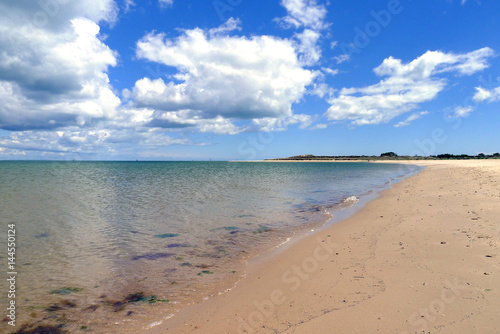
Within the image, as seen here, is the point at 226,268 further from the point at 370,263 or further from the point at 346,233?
the point at 346,233

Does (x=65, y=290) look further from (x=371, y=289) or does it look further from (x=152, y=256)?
Result: (x=371, y=289)

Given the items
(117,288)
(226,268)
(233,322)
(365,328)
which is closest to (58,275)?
(117,288)

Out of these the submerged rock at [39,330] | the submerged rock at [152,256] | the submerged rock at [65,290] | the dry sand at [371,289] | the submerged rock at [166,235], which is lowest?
the submerged rock at [166,235]

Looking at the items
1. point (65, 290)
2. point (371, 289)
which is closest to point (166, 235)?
point (65, 290)

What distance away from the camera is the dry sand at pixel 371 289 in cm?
430

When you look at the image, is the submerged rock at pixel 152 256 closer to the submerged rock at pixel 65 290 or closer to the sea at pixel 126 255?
the sea at pixel 126 255

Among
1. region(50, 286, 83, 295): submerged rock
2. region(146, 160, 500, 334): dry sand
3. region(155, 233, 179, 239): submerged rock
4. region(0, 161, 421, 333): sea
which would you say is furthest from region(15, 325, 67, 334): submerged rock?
region(155, 233, 179, 239): submerged rock

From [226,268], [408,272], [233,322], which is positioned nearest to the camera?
[233,322]

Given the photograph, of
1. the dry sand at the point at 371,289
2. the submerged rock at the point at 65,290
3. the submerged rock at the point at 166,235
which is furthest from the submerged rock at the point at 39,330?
the submerged rock at the point at 166,235

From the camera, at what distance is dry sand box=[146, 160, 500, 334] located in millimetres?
4301

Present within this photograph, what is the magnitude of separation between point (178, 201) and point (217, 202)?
3080 mm

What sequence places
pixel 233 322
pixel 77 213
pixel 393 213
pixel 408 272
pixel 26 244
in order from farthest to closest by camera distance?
pixel 77 213, pixel 393 213, pixel 26 244, pixel 408 272, pixel 233 322

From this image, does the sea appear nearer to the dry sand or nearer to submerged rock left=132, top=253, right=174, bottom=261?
submerged rock left=132, top=253, right=174, bottom=261

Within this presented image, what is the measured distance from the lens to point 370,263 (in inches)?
267
